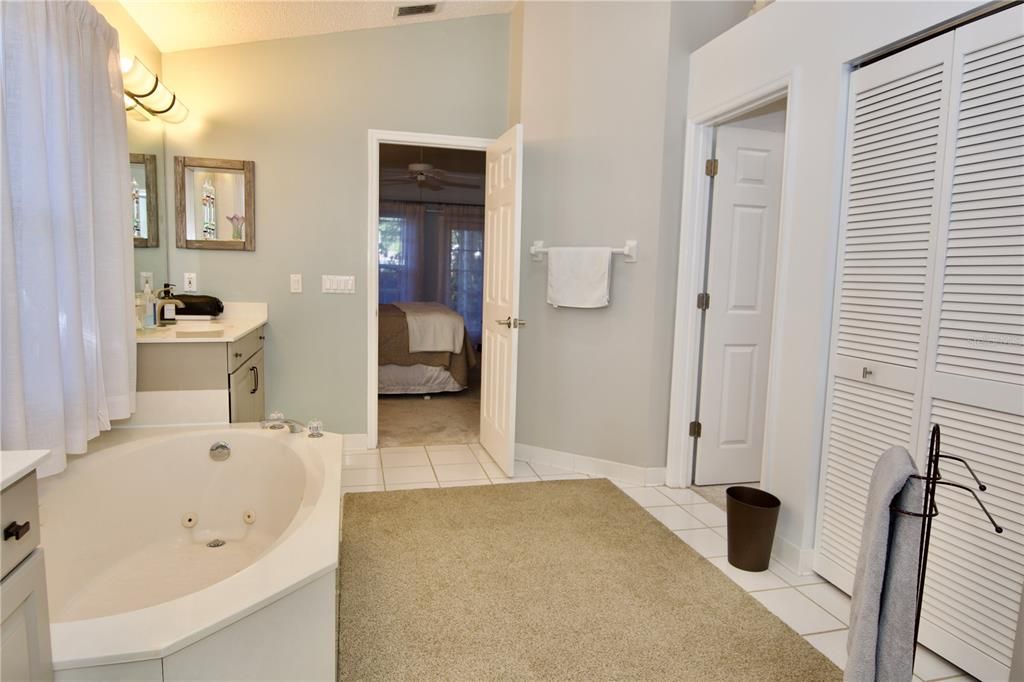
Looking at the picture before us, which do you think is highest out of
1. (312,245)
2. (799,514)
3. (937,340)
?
(312,245)

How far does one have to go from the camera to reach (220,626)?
1229 millimetres

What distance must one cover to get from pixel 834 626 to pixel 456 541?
149cm

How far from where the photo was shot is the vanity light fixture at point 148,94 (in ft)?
8.88

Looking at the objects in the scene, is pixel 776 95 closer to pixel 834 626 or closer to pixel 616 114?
pixel 616 114

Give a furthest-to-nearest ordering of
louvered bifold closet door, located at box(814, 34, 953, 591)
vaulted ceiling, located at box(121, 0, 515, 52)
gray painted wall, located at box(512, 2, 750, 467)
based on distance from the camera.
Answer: gray painted wall, located at box(512, 2, 750, 467) < vaulted ceiling, located at box(121, 0, 515, 52) < louvered bifold closet door, located at box(814, 34, 953, 591)

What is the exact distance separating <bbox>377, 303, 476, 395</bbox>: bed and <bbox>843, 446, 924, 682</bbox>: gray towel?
14.3 feet

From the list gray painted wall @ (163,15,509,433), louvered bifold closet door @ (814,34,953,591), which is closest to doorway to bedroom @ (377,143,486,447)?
gray painted wall @ (163,15,509,433)

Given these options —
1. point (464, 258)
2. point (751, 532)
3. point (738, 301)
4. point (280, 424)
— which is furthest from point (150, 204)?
point (464, 258)

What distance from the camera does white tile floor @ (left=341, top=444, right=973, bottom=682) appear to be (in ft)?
6.68

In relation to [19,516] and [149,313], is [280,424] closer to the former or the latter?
[149,313]

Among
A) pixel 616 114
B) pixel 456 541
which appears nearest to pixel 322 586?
pixel 456 541

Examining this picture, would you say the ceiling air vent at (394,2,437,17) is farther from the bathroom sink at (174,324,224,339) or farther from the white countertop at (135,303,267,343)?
the bathroom sink at (174,324,224,339)

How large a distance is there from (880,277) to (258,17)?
10.9 ft

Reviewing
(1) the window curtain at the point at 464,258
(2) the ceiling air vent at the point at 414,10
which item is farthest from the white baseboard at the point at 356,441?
(1) the window curtain at the point at 464,258
